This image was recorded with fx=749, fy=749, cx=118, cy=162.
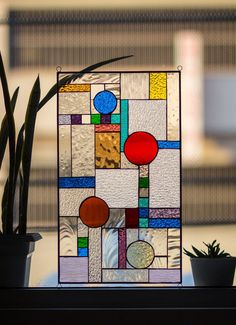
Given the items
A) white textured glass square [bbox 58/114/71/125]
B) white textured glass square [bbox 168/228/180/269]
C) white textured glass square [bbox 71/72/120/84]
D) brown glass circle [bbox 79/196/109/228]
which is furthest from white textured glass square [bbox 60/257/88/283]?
white textured glass square [bbox 71/72/120/84]

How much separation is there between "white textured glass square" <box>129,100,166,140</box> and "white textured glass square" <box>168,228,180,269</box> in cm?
27

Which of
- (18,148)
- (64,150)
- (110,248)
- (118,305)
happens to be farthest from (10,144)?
(118,305)

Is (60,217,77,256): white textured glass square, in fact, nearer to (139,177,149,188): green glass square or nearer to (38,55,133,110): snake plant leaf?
(139,177,149,188): green glass square

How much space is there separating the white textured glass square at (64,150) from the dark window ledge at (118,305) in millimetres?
338

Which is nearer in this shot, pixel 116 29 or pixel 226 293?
pixel 226 293

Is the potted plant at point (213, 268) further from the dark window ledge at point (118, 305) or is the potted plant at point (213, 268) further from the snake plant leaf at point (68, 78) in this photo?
the snake plant leaf at point (68, 78)

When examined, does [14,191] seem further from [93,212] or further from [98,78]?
[98,78]

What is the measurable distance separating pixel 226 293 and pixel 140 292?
0.22m

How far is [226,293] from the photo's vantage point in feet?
6.40

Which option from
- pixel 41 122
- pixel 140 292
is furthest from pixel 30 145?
pixel 140 292

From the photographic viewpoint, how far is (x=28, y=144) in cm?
201

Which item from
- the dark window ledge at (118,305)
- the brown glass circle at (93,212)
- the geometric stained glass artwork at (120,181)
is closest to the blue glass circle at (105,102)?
the geometric stained glass artwork at (120,181)

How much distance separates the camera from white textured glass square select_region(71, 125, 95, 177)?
82.8 inches

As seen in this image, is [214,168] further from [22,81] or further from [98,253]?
[22,81]
